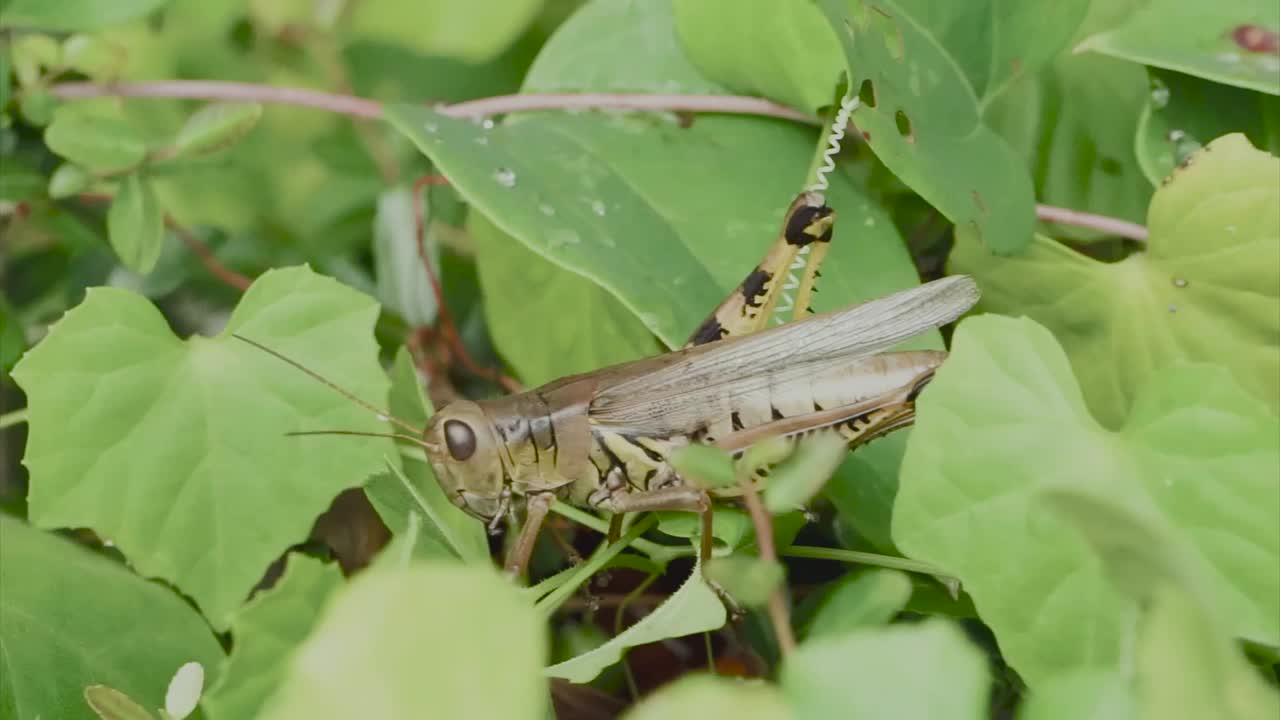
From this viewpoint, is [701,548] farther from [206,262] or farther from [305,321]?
[206,262]

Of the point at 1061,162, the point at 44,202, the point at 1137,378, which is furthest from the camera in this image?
the point at 44,202

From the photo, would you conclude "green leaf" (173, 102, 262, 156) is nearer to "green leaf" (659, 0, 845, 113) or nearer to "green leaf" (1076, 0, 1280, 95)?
"green leaf" (659, 0, 845, 113)

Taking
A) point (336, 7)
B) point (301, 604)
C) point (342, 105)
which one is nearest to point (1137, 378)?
point (301, 604)

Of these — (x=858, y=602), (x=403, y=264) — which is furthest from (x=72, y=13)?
(x=858, y=602)

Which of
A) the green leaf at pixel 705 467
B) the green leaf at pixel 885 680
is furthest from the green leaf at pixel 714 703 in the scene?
the green leaf at pixel 705 467

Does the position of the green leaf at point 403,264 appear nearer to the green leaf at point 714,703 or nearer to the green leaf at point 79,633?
the green leaf at point 79,633

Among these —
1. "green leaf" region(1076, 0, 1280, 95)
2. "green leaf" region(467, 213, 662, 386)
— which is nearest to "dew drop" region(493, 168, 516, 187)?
"green leaf" region(467, 213, 662, 386)

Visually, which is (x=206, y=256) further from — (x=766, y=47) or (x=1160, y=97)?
(x=1160, y=97)

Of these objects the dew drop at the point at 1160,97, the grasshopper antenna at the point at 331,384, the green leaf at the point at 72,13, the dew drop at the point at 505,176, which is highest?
the dew drop at the point at 1160,97
